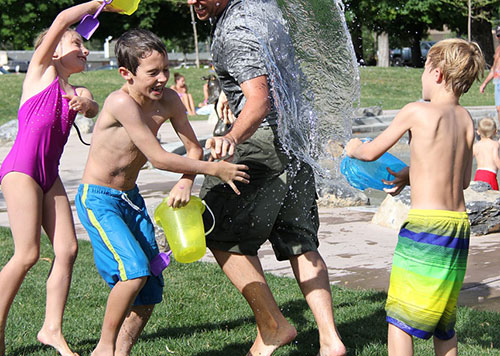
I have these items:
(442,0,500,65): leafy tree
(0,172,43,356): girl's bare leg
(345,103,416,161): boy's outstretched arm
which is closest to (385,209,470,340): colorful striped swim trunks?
(345,103,416,161): boy's outstretched arm

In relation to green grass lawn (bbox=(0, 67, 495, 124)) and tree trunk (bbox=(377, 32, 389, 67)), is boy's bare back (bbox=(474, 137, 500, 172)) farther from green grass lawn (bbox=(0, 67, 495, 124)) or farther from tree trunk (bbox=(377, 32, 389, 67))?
tree trunk (bbox=(377, 32, 389, 67))

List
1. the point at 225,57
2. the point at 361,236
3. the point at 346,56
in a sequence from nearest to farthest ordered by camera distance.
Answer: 1. the point at 225,57
2. the point at 346,56
3. the point at 361,236

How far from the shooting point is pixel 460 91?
325 cm

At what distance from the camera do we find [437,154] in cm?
316

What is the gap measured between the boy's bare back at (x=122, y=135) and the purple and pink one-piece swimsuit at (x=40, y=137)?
0.32 meters

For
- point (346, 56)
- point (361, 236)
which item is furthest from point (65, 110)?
point (361, 236)

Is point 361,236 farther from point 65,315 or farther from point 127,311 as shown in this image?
point 127,311

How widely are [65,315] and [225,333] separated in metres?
1.08

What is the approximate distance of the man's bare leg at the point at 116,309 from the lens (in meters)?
3.35

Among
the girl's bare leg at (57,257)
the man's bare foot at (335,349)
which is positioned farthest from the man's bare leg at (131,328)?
the man's bare foot at (335,349)

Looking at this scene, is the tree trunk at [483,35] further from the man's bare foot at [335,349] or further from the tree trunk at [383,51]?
the man's bare foot at [335,349]

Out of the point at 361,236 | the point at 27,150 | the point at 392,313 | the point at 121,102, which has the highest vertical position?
the point at 121,102

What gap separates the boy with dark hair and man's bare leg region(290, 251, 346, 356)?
2.40 feet

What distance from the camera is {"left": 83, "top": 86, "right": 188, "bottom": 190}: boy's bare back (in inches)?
134
